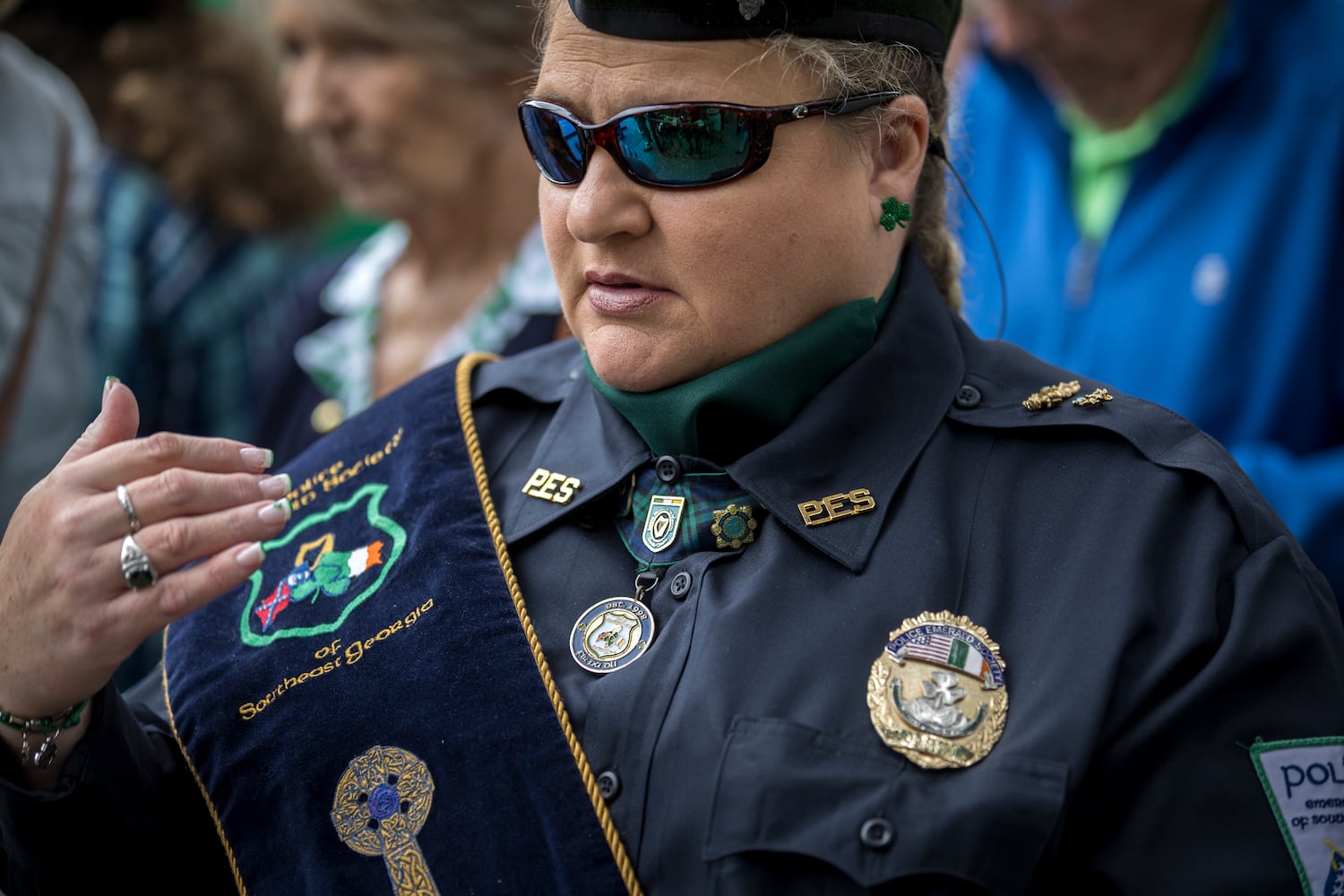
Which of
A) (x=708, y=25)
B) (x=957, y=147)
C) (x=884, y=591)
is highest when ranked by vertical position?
(x=708, y=25)

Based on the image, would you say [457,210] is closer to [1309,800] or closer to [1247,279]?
[1247,279]

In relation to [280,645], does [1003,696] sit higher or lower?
higher

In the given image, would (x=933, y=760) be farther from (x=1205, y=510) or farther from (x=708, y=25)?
(x=708, y=25)

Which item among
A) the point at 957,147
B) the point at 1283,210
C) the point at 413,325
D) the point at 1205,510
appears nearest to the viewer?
the point at 1205,510

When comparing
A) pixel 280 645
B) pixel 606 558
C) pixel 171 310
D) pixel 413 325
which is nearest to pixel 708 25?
pixel 606 558

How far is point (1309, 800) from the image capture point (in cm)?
177

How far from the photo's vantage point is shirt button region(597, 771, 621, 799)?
191 cm

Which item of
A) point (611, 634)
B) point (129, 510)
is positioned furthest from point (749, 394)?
point (129, 510)

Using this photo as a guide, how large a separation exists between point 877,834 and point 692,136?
0.95 m

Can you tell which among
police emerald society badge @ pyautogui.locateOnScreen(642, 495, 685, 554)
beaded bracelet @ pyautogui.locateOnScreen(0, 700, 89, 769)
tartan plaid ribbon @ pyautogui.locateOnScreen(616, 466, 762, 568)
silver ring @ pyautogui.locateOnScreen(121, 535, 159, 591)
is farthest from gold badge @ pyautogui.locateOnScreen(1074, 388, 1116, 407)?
beaded bracelet @ pyautogui.locateOnScreen(0, 700, 89, 769)

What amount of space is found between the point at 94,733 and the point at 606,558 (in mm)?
761

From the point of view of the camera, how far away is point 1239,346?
3.23 metres

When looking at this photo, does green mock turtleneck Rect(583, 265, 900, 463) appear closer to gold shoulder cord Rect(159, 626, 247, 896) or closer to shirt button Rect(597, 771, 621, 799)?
shirt button Rect(597, 771, 621, 799)

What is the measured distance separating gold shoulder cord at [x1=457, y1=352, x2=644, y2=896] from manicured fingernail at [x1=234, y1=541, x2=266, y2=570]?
1.34ft
